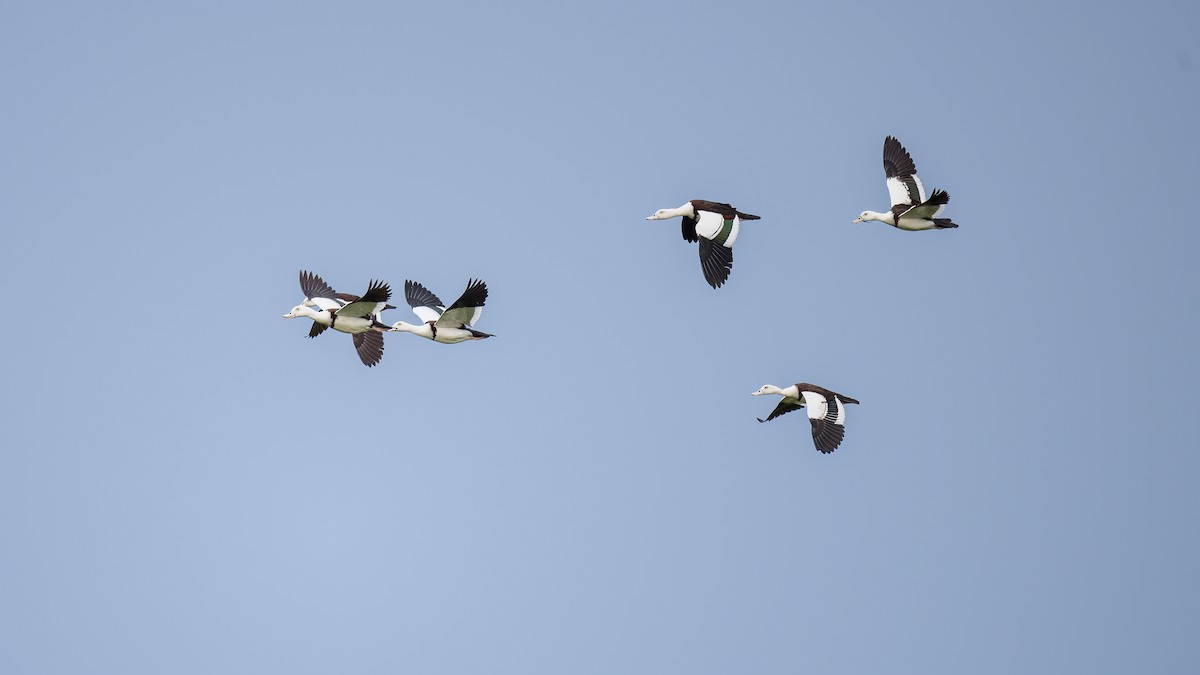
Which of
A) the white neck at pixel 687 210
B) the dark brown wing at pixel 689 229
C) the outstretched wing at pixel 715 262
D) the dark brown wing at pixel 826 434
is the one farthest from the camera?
the dark brown wing at pixel 689 229

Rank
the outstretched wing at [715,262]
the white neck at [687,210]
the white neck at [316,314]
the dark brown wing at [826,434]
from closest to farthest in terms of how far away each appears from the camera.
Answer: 1. the outstretched wing at [715,262]
2. the dark brown wing at [826,434]
3. the white neck at [687,210]
4. the white neck at [316,314]

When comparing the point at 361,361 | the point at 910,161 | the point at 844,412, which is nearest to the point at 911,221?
the point at 910,161

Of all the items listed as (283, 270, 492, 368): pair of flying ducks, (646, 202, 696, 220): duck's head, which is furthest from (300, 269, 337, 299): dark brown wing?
(646, 202, 696, 220): duck's head

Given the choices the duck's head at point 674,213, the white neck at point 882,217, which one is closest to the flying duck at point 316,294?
the duck's head at point 674,213

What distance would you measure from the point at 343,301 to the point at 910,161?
59.5 feet

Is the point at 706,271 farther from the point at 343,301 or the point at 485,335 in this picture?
the point at 343,301

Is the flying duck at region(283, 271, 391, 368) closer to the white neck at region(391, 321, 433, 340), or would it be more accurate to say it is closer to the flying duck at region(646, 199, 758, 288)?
the white neck at region(391, 321, 433, 340)

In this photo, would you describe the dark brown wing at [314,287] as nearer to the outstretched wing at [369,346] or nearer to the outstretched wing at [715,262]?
the outstretched wing at [369,346]

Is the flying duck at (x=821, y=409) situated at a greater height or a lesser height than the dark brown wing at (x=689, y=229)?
lesser

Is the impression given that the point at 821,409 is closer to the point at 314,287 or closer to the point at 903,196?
the point at 903,196

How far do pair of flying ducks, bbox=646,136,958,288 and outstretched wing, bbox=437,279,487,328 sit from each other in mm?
5652

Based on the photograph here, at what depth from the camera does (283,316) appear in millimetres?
59250

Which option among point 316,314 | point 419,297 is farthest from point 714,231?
point 316,314

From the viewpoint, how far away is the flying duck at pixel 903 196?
56.1 m
